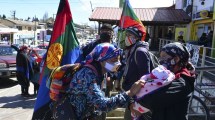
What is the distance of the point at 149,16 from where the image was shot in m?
18.4

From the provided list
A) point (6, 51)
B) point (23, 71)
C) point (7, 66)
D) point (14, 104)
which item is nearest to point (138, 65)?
point (14, 104)

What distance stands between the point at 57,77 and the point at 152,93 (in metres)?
0.94

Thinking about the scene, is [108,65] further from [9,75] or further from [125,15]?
[9,75]

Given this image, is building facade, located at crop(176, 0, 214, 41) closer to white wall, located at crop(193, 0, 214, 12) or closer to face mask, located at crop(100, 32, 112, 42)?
white wall, located at crop(193, 0, 214, 12)

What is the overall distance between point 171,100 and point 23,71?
24.9 ft

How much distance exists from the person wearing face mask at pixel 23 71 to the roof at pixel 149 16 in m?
8.43

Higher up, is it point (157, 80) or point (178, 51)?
point (178, 51)

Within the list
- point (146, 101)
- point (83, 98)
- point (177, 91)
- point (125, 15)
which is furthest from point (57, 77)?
point (125, 15)

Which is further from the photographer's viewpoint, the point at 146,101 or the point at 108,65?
the point at 108,65

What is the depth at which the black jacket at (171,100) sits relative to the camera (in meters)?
2.03

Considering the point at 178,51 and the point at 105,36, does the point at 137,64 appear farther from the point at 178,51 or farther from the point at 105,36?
the point at 105,36

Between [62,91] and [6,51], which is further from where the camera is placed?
[6,51]

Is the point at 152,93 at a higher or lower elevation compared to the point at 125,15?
lower

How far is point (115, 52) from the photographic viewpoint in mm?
2520
